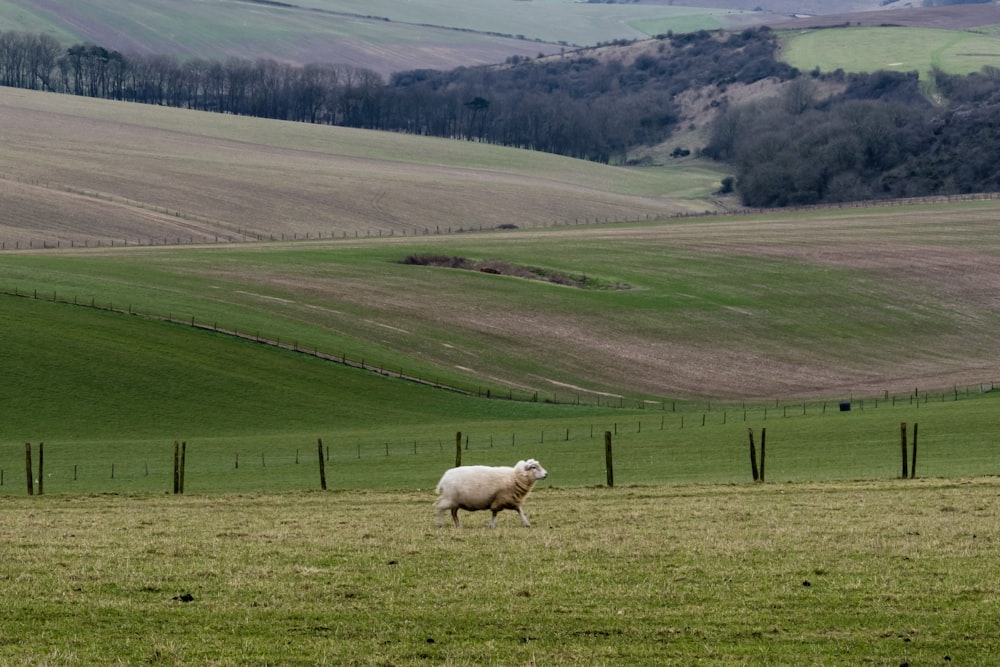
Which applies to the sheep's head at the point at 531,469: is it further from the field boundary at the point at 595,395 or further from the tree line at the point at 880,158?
the tree line at the point at 880,158

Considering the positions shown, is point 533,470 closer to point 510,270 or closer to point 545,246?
point 510,270

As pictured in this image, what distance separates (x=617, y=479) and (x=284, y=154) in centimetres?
14179

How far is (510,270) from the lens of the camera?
92.5 m

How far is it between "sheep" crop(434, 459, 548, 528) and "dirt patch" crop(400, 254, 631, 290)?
66727 millimetres

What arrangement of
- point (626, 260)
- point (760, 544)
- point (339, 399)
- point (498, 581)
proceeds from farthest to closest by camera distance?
1. point (626, 260)
2. point (339, 399)
3. point (760, 544)
4. point (498, 581)

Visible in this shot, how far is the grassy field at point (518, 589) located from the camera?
13297 mm

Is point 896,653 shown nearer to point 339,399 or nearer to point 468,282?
point 339,399

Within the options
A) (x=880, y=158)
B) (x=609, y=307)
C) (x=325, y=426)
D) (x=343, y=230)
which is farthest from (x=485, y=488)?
(x=880, y=158)

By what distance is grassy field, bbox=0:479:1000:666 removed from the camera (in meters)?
13.3

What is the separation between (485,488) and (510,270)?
7101cm

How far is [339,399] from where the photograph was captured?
57.2 meters

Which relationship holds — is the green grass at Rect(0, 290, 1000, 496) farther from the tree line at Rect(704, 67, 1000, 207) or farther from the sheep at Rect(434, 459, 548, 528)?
the tree line at Rect(704, 67, 1000, 207)

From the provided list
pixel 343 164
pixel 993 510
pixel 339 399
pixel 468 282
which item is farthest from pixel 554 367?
pixel 343 164

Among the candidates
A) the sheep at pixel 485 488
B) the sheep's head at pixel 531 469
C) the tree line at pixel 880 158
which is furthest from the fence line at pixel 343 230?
the sheep's head at pixel 531 469
